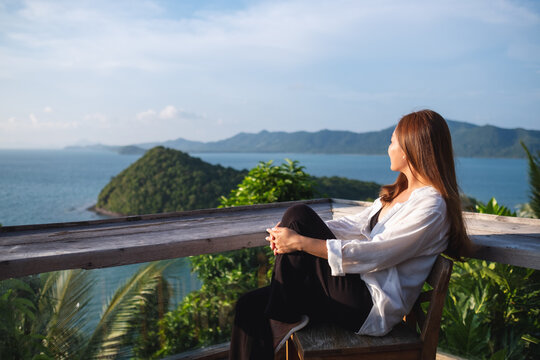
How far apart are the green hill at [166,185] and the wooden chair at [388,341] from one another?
11234 millimetres

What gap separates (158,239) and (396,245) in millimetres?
1115

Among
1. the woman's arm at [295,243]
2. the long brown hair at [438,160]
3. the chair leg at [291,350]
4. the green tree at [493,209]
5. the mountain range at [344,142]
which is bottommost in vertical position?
the chair leg at [291,350]

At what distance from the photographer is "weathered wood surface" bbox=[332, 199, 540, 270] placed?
1.60 meters

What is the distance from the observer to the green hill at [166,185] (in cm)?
1363

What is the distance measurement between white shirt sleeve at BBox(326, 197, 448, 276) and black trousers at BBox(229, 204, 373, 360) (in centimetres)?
9

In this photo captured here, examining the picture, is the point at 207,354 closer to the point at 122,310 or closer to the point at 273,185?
the point at 122,310

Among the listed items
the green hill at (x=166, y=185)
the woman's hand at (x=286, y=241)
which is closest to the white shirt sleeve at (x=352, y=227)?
the woman's hand at (x=286, y=241)

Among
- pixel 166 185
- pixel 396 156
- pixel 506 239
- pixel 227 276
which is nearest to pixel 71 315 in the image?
pixel 227 276

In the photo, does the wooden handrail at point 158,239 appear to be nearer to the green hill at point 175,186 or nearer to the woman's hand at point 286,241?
the woman's hand at point 286,241

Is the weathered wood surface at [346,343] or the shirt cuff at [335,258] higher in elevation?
the shirt cuff at [335,258]

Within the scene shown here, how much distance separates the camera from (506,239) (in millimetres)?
1843

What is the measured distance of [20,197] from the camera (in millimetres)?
25469

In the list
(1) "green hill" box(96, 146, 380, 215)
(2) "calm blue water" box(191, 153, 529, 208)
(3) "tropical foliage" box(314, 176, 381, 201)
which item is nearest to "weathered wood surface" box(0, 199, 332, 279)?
(1) "green hill" box(96, 146, 380, 215)

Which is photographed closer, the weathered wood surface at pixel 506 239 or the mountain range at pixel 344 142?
the weathered wood surface at pixel 506 239
